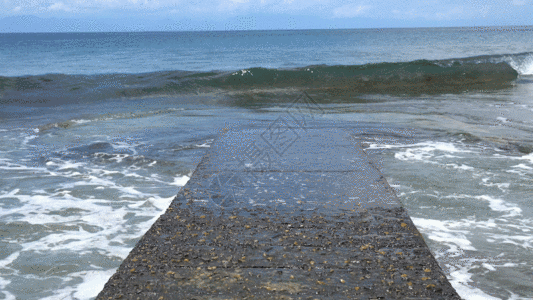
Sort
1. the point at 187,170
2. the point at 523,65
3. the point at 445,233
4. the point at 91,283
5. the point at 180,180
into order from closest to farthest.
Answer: the point at 91,283 < the point at 445,233 < the point at 180,180 < the point at 187,170 < the point at 523,65

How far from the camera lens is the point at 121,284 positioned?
2428 mm

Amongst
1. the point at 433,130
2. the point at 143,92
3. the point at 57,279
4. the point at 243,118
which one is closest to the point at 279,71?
the point at 143,92

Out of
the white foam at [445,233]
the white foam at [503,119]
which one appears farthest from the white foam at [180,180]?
the white foam at [503,119]

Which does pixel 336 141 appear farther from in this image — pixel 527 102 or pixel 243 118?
pixel 527 102

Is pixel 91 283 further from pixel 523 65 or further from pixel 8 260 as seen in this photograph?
pixel 523 65

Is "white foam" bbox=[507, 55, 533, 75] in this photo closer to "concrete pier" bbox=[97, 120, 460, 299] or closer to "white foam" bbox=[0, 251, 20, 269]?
"concrete pier" bbox=[97, 120, 460, 299]

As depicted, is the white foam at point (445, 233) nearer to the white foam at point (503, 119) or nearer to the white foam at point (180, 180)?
the white foam at point (180, 180)

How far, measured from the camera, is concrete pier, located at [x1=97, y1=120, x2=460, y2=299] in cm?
237

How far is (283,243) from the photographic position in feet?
9.48

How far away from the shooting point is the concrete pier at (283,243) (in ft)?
7.77

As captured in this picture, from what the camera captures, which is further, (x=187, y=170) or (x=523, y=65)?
(x=523, y=65)

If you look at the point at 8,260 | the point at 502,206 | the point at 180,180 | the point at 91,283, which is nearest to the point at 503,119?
the point at 502,206

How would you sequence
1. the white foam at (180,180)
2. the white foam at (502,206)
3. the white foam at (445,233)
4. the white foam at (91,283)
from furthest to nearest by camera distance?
the white foam at (180,180) → the white foam at (502,206) → the white foam at (445,233) → the white foam at (91,283)

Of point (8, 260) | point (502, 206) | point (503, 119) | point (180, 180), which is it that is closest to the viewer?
point (8, 260)
